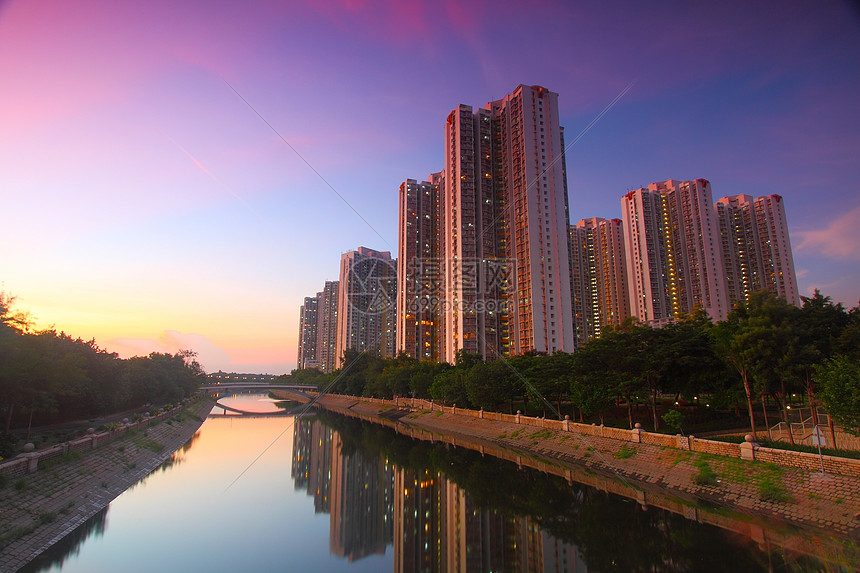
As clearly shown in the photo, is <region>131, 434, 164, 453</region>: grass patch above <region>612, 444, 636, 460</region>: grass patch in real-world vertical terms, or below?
below

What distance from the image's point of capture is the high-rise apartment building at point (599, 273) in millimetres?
127812

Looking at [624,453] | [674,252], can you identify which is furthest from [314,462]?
[674,252]

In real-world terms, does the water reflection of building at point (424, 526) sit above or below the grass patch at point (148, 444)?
below

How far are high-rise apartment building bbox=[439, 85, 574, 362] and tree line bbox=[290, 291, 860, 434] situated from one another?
2748 cm

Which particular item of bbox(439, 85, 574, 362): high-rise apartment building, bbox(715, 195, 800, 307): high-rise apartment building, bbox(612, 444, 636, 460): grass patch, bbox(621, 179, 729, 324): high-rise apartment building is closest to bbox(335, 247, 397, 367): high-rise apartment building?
bbox(439, 85, 574, 362): high-rise apartment building

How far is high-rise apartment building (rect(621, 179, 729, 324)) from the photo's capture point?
108m

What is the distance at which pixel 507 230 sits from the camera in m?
87.3

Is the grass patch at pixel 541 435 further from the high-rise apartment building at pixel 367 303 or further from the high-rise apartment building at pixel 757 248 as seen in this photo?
the high-rise apartment building at pixel 757 248

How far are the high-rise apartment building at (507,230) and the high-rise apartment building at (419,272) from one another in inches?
437

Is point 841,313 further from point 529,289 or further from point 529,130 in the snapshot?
point 529,130

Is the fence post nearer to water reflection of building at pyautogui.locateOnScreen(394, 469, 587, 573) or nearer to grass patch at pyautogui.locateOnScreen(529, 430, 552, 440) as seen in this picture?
water reflection of building at pyautogui.locateOnScreen(394, 469, 587, 573)

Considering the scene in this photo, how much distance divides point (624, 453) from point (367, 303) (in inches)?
4706

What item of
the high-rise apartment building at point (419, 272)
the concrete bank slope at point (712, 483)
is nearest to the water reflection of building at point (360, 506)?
the concrete bank slope at point (712, 483)

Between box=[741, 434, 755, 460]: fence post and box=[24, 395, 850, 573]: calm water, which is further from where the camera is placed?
box=[741, 434, 755, 460]: fence post
